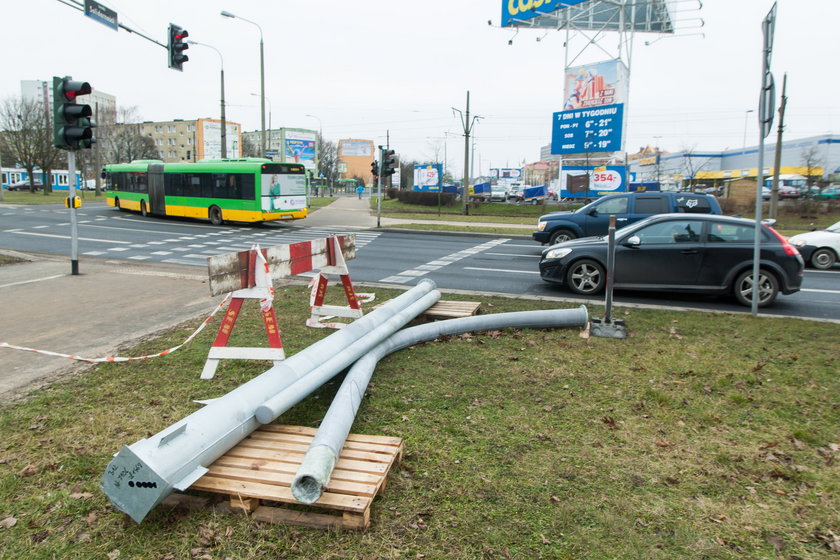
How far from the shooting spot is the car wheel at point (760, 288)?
9.52 m

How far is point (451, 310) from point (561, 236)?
995 centimetres

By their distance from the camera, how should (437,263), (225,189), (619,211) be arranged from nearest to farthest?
(437,263), (619,211), (225,189)

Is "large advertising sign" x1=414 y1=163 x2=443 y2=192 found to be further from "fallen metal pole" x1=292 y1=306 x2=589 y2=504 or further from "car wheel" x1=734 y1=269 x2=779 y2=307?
"fallen metal pole" x1=292 y1=306 x2=589 y2=504

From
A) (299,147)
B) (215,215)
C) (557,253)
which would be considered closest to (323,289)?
(557,253)

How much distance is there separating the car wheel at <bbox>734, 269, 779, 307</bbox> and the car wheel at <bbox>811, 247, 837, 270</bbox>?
7314 millimetres

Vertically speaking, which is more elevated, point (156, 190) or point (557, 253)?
point (156, 190)

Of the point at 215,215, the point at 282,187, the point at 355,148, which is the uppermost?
the point at 355,148

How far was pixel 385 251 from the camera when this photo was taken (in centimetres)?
1844

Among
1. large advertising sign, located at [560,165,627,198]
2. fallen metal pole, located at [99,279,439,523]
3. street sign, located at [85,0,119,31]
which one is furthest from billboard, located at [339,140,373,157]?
fallen metal pole, located at [99,279,439,523]

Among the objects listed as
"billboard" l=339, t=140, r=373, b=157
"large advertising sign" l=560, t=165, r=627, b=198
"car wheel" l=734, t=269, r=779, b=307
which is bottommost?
"car wheel" l=734, t=269, r=779, b=307

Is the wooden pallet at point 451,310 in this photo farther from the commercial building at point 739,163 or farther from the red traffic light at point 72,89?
the commercial building at point 739,163

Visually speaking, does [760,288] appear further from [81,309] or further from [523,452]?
[81,309]

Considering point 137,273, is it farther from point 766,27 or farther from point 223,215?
point 223,215

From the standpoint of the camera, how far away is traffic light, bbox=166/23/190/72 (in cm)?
1859
